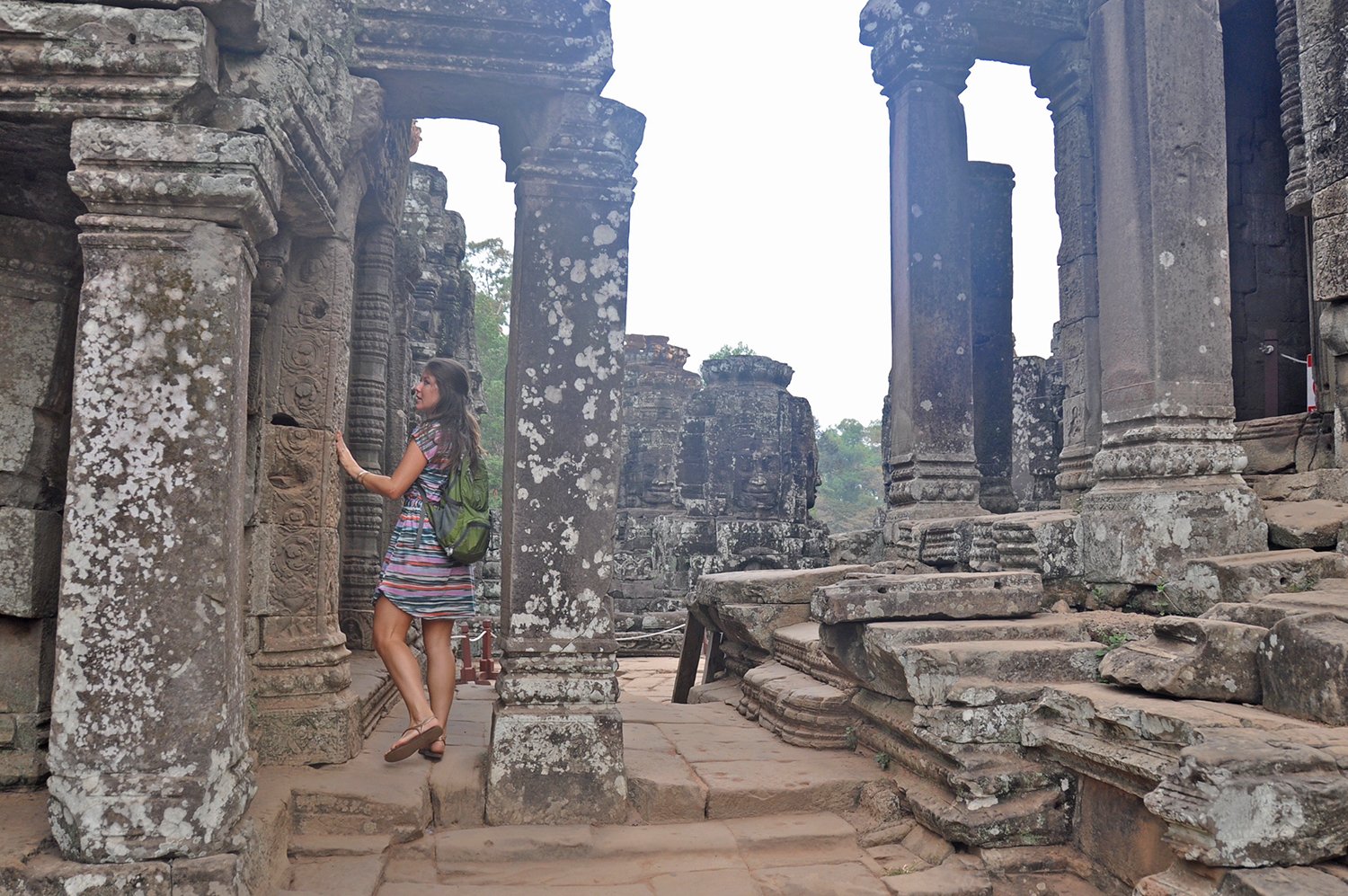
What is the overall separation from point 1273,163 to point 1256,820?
871cm

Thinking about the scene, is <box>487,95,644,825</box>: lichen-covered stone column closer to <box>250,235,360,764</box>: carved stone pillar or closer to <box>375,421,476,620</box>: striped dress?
<box>375,421,476,620</box>: striped dress

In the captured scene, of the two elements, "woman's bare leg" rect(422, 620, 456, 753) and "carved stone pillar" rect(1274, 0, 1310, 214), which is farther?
"carved stone pillar" rect(1274, 0, 1310, 214)

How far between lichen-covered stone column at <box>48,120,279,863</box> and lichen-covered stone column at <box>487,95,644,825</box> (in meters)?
1.30

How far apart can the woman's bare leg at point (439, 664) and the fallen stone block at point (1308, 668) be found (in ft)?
10.4

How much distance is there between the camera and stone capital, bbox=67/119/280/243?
3.09 meters

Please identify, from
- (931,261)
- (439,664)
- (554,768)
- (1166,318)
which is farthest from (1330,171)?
(439,664)

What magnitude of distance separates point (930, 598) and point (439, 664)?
231 cm

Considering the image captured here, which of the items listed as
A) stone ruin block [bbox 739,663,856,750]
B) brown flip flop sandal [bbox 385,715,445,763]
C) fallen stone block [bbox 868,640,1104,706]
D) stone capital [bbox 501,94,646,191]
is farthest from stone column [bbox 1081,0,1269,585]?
brown flip flop sandal [bbox 385,715,445,763]

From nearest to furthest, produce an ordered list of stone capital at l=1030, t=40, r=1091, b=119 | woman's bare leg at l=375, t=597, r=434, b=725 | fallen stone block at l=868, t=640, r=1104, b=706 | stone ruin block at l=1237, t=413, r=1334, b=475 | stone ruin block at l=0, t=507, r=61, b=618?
1. stone ruin block at l=0, t=507, r=61, b=618
2. fallen stone block at l=868, t=640, r=1104, b=706
3. woman's bare leg at l=375, t=597, r=434, b=725
4. stone ruin block at l=1237, t=413, r=1334, b=475
5. stone capital at l=1030, t=40, r=1091, b=119

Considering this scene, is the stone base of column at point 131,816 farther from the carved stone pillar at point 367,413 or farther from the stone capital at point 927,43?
the stone capital at point 927,43

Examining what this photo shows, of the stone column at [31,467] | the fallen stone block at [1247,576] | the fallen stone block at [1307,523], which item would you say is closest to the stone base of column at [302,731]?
the stone column at [31,467]

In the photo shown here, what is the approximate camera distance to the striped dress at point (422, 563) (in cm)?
441

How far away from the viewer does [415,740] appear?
4266 mm

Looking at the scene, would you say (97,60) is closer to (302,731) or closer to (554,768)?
(302,731)
